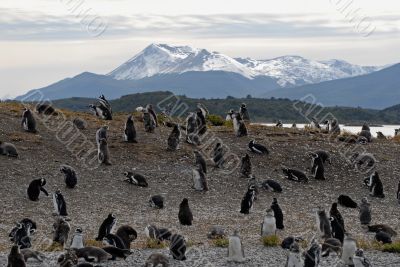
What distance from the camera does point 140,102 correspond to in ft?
389

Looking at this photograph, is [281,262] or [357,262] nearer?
[357,262]

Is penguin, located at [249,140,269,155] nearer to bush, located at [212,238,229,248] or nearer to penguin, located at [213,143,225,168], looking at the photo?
penguin, located at [213,143,225,168]

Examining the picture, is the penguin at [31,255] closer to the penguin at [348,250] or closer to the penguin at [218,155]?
the penguin at [348,250]

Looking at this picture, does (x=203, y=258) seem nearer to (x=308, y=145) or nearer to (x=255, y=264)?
(x=255, y=264)

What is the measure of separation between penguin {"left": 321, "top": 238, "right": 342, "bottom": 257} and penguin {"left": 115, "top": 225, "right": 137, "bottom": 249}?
13.6ft

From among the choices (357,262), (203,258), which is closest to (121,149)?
(203,258)

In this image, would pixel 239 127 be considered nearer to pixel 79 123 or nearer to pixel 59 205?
pixel 79 123

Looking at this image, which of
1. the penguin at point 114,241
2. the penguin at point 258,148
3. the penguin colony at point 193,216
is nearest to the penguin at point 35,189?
the penguin colony at point 193,216

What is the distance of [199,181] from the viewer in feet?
82.1

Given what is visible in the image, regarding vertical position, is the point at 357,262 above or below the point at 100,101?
below

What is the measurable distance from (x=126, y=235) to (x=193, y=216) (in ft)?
16.8

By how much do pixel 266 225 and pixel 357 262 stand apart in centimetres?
420

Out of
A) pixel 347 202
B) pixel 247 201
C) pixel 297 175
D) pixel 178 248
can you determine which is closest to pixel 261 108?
pixel 297 175

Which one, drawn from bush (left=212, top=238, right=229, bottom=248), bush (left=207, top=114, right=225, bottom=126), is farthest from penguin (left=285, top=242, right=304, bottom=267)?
bush (left=207, top=114, right=225, bottom=126)
